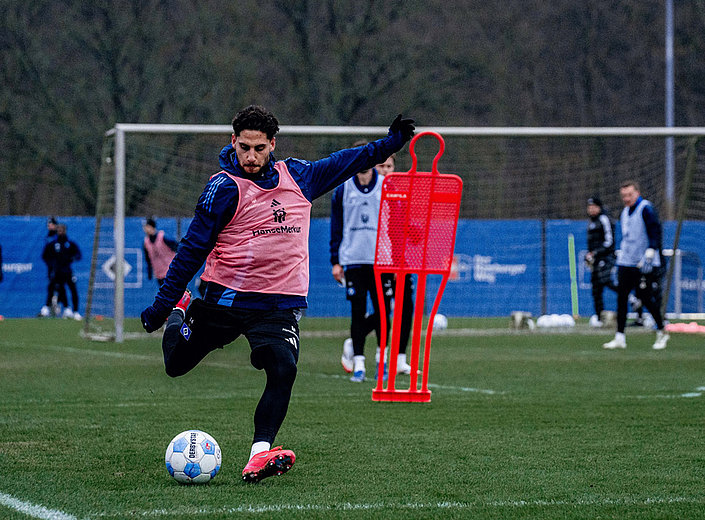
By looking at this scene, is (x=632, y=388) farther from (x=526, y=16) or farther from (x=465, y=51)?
(x=526, y=16)

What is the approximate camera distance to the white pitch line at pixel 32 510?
451 centimetres

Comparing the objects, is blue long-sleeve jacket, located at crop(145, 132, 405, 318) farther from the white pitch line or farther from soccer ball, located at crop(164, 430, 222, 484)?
the white pitch line

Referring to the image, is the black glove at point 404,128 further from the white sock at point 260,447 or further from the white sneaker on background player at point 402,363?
the white sneaker on background player at point 402,363

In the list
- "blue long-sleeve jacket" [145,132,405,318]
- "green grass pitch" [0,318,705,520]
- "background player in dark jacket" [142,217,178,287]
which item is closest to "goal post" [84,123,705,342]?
"background player in dark jacket" [142,217,178,287]

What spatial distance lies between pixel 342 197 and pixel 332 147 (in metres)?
10.7

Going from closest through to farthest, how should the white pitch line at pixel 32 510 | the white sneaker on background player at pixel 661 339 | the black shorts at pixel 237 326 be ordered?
the white pitch line at pixel 32 510 < the black shorts at pixel 237 326 < the white sneaker on background player at pixel 661 339

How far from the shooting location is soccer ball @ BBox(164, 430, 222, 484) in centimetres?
521

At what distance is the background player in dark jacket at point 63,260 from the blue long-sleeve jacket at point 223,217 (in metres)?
17.9

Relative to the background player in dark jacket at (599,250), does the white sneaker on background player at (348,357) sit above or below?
below

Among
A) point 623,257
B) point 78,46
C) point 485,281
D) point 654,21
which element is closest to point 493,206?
point 485,281

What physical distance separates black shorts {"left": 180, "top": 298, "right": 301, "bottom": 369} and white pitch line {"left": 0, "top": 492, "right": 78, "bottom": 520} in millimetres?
1207

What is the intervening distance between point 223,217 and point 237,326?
1.90 feet

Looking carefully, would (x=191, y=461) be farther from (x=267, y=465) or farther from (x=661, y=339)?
(x=661, y=339)

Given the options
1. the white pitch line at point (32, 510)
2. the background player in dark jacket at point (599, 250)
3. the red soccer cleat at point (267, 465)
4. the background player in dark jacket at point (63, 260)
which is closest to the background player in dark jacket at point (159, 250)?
the background player in dark jacket at point (63, 260)
